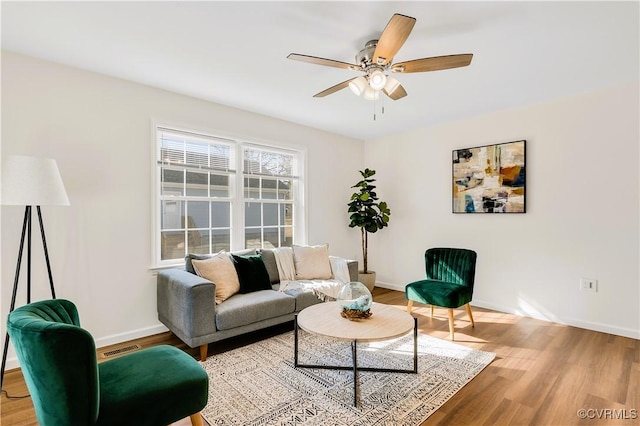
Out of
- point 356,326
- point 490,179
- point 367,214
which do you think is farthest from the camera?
point 367,214

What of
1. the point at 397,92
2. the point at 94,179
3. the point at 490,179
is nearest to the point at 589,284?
the point at 490,179

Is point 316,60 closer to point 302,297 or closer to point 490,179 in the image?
point 302,297

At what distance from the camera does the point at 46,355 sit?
1.19 meters

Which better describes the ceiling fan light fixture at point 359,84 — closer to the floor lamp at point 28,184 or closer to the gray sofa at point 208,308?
the gray sofa at point 208,308

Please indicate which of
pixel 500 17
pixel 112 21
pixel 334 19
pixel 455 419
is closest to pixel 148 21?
pixel 112 21

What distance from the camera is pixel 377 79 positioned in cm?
224

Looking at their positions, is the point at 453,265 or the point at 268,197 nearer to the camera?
the point at 453,265

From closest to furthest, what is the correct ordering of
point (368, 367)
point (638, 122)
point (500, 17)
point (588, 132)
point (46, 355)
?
point (46, 355) → point (500, 17) → point (368, 367) → point (638, 122) → point (588, 132)

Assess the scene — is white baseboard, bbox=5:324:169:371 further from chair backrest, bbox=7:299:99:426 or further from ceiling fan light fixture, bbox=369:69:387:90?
ceiling fan light fixture, bbox=369:69:387:90

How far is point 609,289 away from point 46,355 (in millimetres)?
4482

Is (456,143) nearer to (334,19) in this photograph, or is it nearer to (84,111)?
(334,19)

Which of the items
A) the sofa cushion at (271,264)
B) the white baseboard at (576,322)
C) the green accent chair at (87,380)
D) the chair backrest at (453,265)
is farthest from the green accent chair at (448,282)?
the green accent chair at (87,380)

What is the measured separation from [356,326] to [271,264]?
1.70 m

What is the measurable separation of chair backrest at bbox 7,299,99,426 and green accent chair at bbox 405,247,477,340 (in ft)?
9.23
